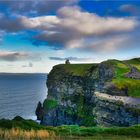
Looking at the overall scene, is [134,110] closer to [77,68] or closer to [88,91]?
[88,91]

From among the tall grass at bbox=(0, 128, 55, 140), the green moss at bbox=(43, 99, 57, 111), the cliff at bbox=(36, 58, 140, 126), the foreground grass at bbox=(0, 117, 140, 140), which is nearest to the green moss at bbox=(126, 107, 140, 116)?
the cliff at bbox=(36, 58, 140, 126)

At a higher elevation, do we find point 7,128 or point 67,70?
point 67,70

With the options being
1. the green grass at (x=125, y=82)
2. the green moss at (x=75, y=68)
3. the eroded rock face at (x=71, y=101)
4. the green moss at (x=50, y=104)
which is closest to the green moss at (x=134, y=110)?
the green grass at (x=125, y=82)

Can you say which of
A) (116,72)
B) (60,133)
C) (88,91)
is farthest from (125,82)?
(60,133)

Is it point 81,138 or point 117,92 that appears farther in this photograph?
point 117,92

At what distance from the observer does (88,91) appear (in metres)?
134

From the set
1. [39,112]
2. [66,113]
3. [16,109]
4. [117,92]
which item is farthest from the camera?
[16,109]

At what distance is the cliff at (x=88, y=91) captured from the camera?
111244mm

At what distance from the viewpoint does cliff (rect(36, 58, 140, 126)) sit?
11124cm

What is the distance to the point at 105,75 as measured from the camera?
12606 centimetres

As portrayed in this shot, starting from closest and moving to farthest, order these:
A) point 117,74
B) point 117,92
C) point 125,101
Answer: point 125,101, point 117,92, point 117,74

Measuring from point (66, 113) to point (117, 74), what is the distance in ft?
85.1

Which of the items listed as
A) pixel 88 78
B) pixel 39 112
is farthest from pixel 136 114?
pixel 39 112

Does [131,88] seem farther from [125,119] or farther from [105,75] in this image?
[125,119]
